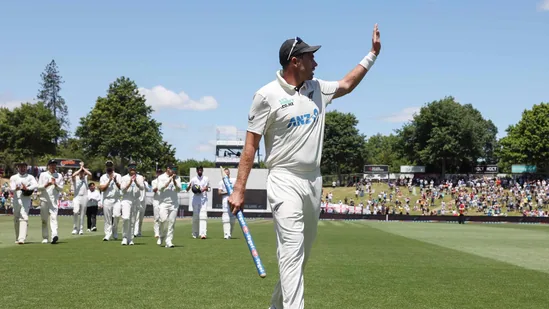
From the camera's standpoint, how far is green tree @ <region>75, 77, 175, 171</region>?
83562mm

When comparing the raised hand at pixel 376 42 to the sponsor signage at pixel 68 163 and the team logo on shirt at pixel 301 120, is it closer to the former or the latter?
the team logo on shirt at pixel 301 120

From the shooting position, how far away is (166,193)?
19.3 metres

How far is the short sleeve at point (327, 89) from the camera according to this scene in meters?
6.37

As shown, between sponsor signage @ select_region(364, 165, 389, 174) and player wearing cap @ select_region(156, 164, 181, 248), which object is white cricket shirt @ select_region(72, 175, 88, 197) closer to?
player wearing cap @ select_region(156, 164, 181, 248)

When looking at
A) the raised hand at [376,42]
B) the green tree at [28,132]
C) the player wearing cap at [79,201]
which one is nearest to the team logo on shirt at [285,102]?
the raised hand at [376,42]

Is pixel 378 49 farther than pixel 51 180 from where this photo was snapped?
No

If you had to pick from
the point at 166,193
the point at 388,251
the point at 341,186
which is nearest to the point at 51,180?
the point at 166,193

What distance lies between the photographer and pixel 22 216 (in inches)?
754

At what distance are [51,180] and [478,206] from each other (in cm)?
5599

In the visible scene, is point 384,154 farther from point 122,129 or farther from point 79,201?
point 79,201

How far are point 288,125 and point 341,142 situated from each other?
108 metres

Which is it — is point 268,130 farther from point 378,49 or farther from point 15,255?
point 15,255

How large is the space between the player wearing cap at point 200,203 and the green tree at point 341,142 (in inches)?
3503

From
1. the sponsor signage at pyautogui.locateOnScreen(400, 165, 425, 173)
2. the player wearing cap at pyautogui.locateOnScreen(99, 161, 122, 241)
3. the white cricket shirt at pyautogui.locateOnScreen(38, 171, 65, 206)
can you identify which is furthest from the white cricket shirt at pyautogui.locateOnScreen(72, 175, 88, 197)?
the sponsor signage at pyautogui.locateOnScreen(400, 165, 425, 173)
